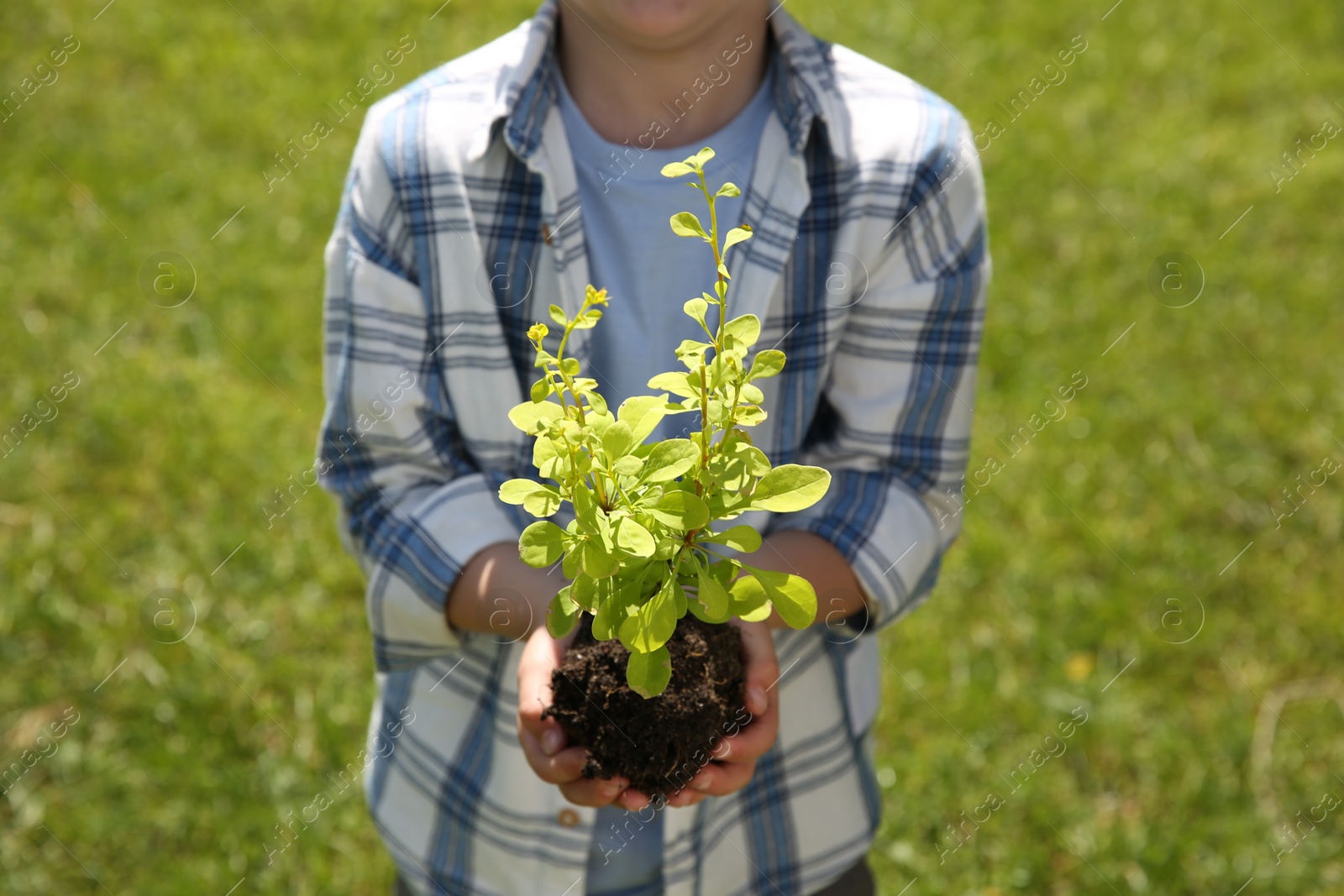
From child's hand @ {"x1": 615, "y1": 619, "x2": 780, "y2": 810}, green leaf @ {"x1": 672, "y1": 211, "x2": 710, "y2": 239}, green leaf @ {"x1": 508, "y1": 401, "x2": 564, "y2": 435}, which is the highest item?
green leaf @ {"x1": 672, "y1": 211, "x2": 710, "y2": 239}

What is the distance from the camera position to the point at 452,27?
4.95 meters

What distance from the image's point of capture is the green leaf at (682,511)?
1.15 m

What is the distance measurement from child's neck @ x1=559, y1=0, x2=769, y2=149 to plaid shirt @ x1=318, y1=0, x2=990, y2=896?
43 mm

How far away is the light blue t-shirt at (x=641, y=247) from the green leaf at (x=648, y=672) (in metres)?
0.47

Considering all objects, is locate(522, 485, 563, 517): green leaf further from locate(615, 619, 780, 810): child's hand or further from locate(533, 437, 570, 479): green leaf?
locate(615, 619, 780, 810): child's hand

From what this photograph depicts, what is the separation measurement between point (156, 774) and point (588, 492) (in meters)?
2.18

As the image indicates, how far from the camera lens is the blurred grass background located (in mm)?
2812

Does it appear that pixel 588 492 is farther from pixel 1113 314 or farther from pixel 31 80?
pixel 31 80

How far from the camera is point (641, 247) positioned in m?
1.63

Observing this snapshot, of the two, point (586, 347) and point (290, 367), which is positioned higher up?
point (586, 347)

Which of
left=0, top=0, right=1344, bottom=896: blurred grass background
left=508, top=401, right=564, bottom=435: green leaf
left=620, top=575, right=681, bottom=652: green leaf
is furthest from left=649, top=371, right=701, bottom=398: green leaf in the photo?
left=0, top=0, right=1344, bottom=896: blurred grass background

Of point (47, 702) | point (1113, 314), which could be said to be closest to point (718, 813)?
point (47, 702)

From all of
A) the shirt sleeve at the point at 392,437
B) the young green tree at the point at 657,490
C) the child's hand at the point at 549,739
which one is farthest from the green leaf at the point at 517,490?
the shirt sleeve at the point at 392,437

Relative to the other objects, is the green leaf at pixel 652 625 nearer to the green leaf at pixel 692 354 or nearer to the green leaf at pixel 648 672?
the green leaf at pixel 648 672
